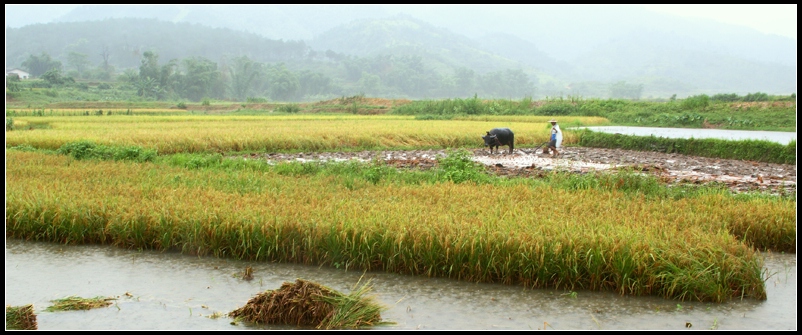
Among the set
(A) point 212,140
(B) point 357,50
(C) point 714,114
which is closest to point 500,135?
(A) point 212,140

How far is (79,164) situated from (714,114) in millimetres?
25112

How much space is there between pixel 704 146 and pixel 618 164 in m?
4.02

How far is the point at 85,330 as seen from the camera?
4.48 metres

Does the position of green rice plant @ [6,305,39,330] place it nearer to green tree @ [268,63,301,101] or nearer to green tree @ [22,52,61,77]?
green tree @ [268,63,301,101]

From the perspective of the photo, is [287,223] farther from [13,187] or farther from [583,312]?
[13,187]

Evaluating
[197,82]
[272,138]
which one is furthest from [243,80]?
[272,138]

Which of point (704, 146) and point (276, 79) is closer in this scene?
point (704, 146)

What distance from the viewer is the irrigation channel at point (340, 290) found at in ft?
15.6

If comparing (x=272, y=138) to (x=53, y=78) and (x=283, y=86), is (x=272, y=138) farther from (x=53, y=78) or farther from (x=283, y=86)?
(x=283, y=86)

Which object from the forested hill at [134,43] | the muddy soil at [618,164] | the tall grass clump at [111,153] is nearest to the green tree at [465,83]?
the forested hill at [134,43]

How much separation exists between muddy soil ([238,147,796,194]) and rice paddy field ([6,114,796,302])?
245cm

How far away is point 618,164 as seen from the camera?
45.6ft

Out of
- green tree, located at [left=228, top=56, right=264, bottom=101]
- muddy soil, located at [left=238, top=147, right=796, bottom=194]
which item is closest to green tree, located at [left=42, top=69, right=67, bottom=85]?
green tree, located at [left=228, top=56, right=264, bottom=101]

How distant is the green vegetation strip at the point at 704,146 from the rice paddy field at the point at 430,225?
710 cm
